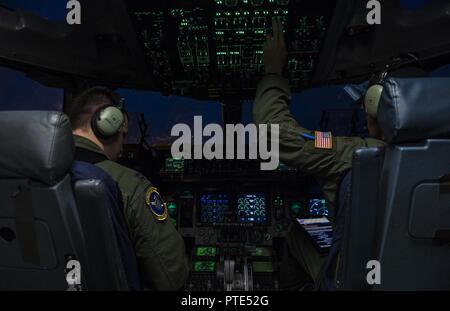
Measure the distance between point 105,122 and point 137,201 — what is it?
296 mm

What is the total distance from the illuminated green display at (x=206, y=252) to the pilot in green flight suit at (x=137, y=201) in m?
1.07

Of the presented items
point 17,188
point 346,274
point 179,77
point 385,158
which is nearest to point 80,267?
point 17,188

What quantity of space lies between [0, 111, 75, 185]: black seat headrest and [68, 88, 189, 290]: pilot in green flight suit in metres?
0.28

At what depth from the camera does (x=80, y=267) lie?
945 millimetres

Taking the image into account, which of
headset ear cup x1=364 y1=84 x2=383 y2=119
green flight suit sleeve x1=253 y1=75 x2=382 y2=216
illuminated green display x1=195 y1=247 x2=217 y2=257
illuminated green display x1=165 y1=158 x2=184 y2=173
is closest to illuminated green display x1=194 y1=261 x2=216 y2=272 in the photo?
illuminated green display x1=195 y1=247 x2=217 y2=257

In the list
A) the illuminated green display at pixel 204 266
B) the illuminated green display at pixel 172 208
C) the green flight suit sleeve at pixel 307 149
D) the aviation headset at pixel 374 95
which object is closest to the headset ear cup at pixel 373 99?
the aviation headset at pixel 374 95

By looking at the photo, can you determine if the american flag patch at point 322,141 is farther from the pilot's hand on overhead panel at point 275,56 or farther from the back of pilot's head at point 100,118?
the back of pilot's head at point 100,118

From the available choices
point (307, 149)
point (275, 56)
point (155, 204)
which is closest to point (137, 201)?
point (155, 204)

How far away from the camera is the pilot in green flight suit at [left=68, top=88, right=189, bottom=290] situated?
1139 mm

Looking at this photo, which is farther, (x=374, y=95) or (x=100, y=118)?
(x=100, y=118)

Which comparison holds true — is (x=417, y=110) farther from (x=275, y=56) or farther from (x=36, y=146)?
(x=36, y=146)

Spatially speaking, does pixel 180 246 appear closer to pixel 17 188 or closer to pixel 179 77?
pixel 17 188

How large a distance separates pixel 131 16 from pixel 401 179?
4.99 ft

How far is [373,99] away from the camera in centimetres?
109
